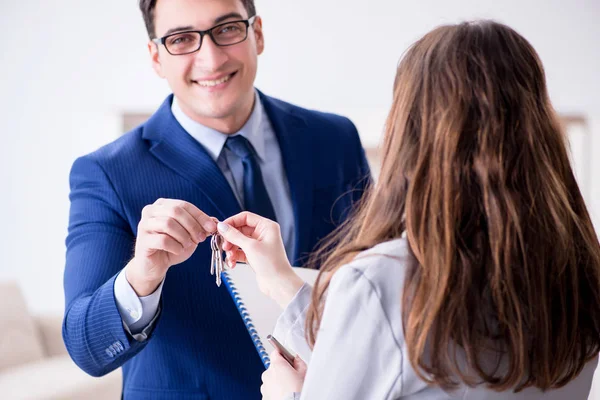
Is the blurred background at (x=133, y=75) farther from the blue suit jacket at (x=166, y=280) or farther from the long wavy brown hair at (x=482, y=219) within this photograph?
the long wavy brown hair at (x=482, y=219)

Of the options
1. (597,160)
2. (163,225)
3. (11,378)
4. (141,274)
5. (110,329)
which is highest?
(163,225)

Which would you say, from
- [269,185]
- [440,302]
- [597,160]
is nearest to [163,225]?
[269,185]

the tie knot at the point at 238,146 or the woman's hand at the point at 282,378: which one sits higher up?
the tie knot at the point at 238,146

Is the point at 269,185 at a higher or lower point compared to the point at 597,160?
higher

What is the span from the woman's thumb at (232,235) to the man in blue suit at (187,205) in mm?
32

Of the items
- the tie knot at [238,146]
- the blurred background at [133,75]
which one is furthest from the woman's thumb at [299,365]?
the blurred background at [133,75]

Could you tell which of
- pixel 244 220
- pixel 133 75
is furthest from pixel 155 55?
pixel 133 75

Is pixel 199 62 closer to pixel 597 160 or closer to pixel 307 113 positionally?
pixel 307 113

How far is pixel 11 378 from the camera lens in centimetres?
348

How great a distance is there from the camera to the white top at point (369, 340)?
0.92 m

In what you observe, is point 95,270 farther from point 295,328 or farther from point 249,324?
point 295,328

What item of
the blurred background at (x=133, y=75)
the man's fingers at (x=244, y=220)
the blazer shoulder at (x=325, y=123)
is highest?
the blazer shoulder at (x=325, y=123)

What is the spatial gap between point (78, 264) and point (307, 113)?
693 millimetres

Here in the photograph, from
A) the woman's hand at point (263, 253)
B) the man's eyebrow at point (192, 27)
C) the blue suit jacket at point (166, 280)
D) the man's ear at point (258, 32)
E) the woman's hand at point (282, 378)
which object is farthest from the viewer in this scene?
the man's ear at point (258, 32)
